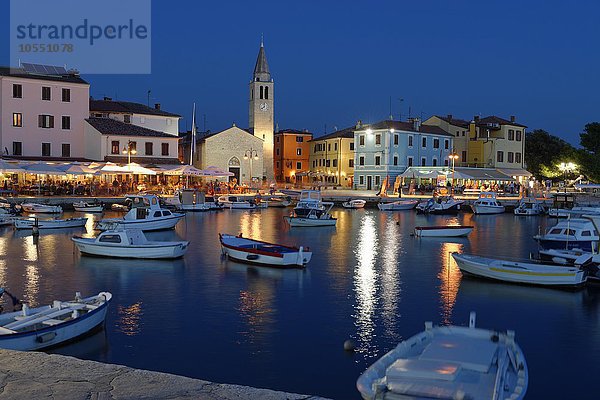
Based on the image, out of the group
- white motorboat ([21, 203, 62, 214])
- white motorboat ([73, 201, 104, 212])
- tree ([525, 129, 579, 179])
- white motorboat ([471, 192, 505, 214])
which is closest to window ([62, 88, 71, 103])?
white motorboat ([73, 201, 104, 212])

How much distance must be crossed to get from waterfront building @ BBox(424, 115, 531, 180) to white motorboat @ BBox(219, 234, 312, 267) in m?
61.3

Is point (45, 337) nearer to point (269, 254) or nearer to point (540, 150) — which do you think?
point (269, 254)

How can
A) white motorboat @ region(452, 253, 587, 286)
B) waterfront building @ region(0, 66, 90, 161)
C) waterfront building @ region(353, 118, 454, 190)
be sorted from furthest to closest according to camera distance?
waterfront building @ region(353, 118, 454, 190)
waterfront building @ region(0, 66, 90, 161)
white motorboat @ region(452, 253, 587, 286)

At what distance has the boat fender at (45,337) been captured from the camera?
13.1 metres

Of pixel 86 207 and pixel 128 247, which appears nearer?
pixel 128 247

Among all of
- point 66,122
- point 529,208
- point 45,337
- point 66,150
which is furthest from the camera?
point 66,122

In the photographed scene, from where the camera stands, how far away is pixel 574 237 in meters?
27.9

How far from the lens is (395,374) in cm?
845

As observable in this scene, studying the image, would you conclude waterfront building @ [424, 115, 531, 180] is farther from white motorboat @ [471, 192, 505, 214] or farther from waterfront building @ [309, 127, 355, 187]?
white motorboat @ [471, 192, 505, 214]

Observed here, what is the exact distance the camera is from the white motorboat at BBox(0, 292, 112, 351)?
1273 cm

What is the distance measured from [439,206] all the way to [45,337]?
48.3 m

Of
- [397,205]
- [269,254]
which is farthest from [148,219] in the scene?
[397,205]

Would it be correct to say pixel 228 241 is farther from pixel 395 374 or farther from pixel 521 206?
pixel 521 206

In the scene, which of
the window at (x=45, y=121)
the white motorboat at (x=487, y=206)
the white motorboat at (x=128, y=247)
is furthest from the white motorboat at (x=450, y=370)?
the window at (x=45, y=121)
